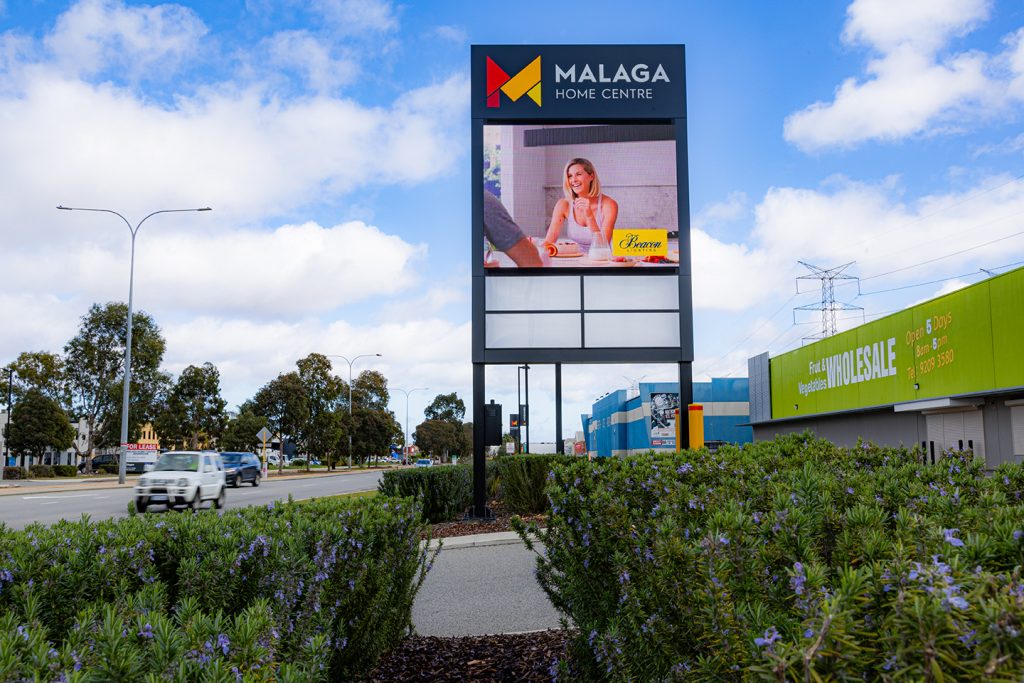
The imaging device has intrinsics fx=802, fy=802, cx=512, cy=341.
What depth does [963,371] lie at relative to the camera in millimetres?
20391

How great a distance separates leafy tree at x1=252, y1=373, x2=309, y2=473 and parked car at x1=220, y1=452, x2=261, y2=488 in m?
27.4

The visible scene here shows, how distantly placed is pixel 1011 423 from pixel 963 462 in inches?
686

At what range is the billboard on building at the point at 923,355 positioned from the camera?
1862cm

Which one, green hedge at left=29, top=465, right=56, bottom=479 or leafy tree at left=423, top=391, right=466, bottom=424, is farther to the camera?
leafy tree at left=423, top=391, right=466, bottom=424

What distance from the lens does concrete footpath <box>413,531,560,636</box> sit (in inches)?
272

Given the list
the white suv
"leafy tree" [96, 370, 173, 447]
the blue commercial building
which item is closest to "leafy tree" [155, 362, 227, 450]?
"leafy tree" [96, 370, 173, 447]

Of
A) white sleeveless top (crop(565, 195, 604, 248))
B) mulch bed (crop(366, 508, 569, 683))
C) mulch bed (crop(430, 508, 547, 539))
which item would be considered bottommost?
mulch bed (crop(430, 508, 547, 539))

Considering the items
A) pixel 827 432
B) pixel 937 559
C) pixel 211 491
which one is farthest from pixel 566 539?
pixel 827 432

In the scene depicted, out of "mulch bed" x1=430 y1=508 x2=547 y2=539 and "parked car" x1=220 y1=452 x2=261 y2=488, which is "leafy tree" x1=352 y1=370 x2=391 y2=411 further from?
"mulch bed" x1=430 y1=508 x2=547 y2=539

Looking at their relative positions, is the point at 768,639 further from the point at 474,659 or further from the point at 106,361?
the point at 106,361

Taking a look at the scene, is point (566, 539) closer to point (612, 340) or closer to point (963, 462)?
point (963, 462)

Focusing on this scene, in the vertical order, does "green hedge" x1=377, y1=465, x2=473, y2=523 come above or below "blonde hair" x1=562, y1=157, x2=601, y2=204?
below

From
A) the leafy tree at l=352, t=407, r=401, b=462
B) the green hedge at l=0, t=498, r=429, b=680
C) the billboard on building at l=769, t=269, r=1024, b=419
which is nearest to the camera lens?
the green hedge at l=0, t=498, r=429, b=680

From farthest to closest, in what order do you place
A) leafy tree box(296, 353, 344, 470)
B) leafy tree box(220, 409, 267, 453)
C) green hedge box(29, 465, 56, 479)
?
leafy tree box(296, 353, 344, 470), leafy tree box(220, 409, 267, 453), green hedge box(29, 465, 56, 479)
